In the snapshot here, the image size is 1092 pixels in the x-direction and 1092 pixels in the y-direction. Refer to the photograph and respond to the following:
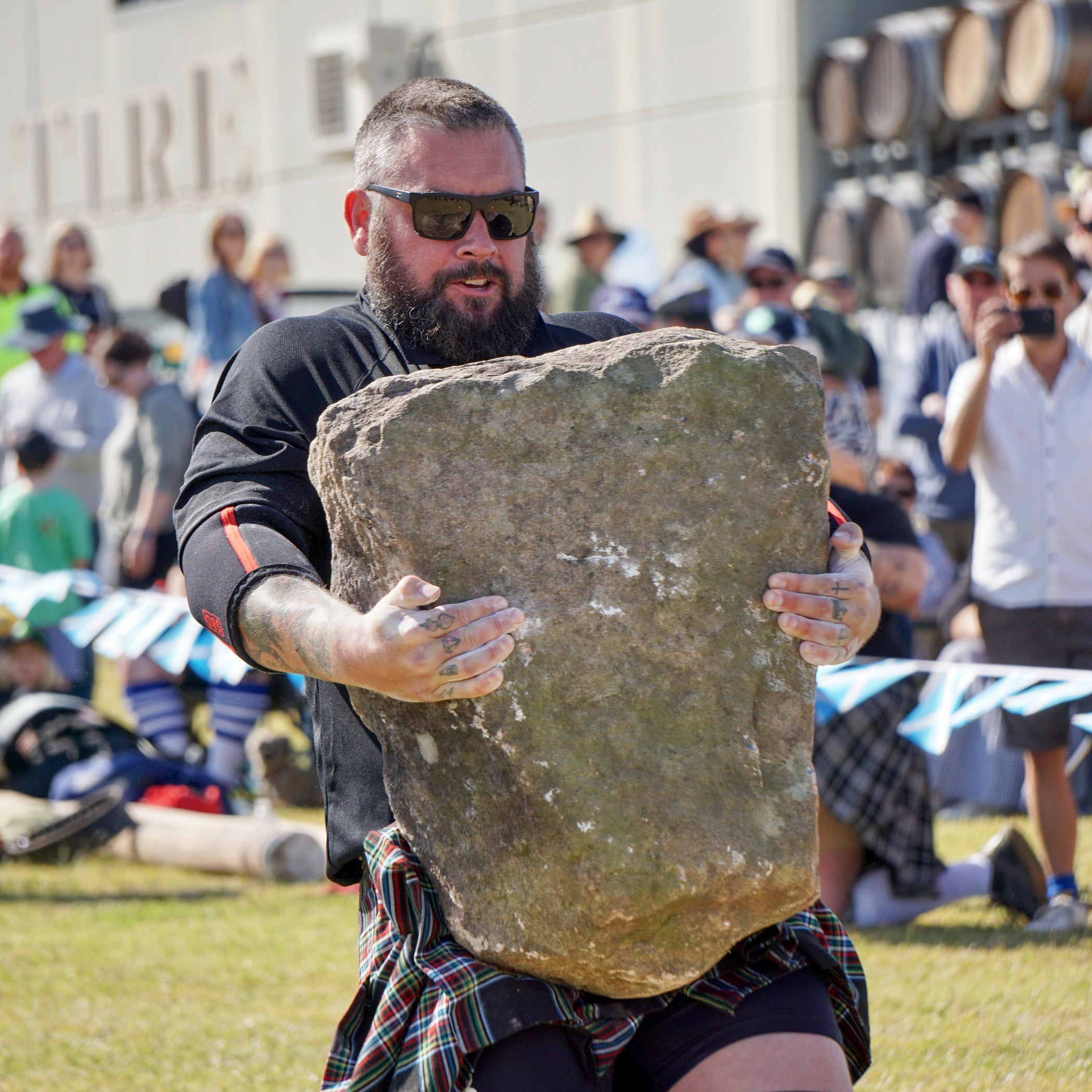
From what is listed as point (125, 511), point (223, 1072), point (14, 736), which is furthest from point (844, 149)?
point (223, 1072)

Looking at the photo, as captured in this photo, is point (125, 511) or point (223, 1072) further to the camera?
point (125, 511)

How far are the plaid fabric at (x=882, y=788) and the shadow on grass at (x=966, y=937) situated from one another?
4.4 inches

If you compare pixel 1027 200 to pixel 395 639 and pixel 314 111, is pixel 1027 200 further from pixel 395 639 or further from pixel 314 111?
pixel 395 639

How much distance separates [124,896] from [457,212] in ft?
13.0

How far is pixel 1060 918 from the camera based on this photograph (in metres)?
4.67

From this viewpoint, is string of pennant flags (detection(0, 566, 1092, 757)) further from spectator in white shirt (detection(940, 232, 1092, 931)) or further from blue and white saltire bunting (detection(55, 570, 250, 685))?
spectator in white shirt (detection(940, 232, 1092, 931))

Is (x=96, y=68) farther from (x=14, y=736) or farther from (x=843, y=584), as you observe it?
(x=843, y=584)

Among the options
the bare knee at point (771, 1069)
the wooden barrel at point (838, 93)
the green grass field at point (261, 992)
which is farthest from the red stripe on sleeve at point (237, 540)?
the wooden barrel at point (838, 93)

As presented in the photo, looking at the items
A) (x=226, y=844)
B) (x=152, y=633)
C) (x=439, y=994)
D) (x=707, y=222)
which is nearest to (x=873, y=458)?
(x=226, y=844)

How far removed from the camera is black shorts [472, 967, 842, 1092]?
1.95 m

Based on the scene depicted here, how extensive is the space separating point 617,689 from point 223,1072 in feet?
7.53

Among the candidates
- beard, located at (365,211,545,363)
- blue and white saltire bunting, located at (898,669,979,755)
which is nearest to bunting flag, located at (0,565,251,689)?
blue and white saltire bunting, located at (898,669,979,755)

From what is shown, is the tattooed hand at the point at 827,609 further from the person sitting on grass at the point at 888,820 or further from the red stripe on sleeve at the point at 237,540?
the person sitting on grass at the point at 888,820

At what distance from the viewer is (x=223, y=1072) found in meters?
3.76
